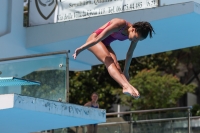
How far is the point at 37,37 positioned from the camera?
12.8 m

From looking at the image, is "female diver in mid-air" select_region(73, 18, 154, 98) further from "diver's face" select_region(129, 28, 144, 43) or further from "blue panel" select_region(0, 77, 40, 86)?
"blue panel" select_region(0, 77, 40, 86)

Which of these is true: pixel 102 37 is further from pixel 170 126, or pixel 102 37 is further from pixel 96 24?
pixel 170 126

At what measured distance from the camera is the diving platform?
8875 mm

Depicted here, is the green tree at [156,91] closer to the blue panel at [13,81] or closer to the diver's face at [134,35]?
the blue panel at [13,81]

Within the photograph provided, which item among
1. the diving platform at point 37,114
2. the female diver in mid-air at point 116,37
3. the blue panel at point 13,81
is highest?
the female diver in mid-air at point 116,37

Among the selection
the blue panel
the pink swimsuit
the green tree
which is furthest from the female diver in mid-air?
the green tree

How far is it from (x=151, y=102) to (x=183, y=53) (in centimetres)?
397

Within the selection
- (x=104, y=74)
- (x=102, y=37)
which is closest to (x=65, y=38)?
(x=102, y=37)

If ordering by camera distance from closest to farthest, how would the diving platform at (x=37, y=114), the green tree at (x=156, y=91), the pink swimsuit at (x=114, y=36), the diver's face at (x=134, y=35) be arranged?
the diver's face at (x=134, y=35), the pink swimsuit at (x=114, y=36), the diving platform at (x=37, y=114), the green tree at (x=156, y=91)

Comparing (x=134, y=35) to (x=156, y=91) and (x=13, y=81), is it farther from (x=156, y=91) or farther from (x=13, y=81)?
(x=156, y=91)

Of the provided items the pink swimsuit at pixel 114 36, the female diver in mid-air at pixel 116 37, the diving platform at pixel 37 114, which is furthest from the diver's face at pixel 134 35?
the diving platform at pixel 37 114

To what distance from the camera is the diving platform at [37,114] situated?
888 cm

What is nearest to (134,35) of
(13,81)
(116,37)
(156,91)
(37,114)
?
(116,37)

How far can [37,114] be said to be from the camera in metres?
9.57
